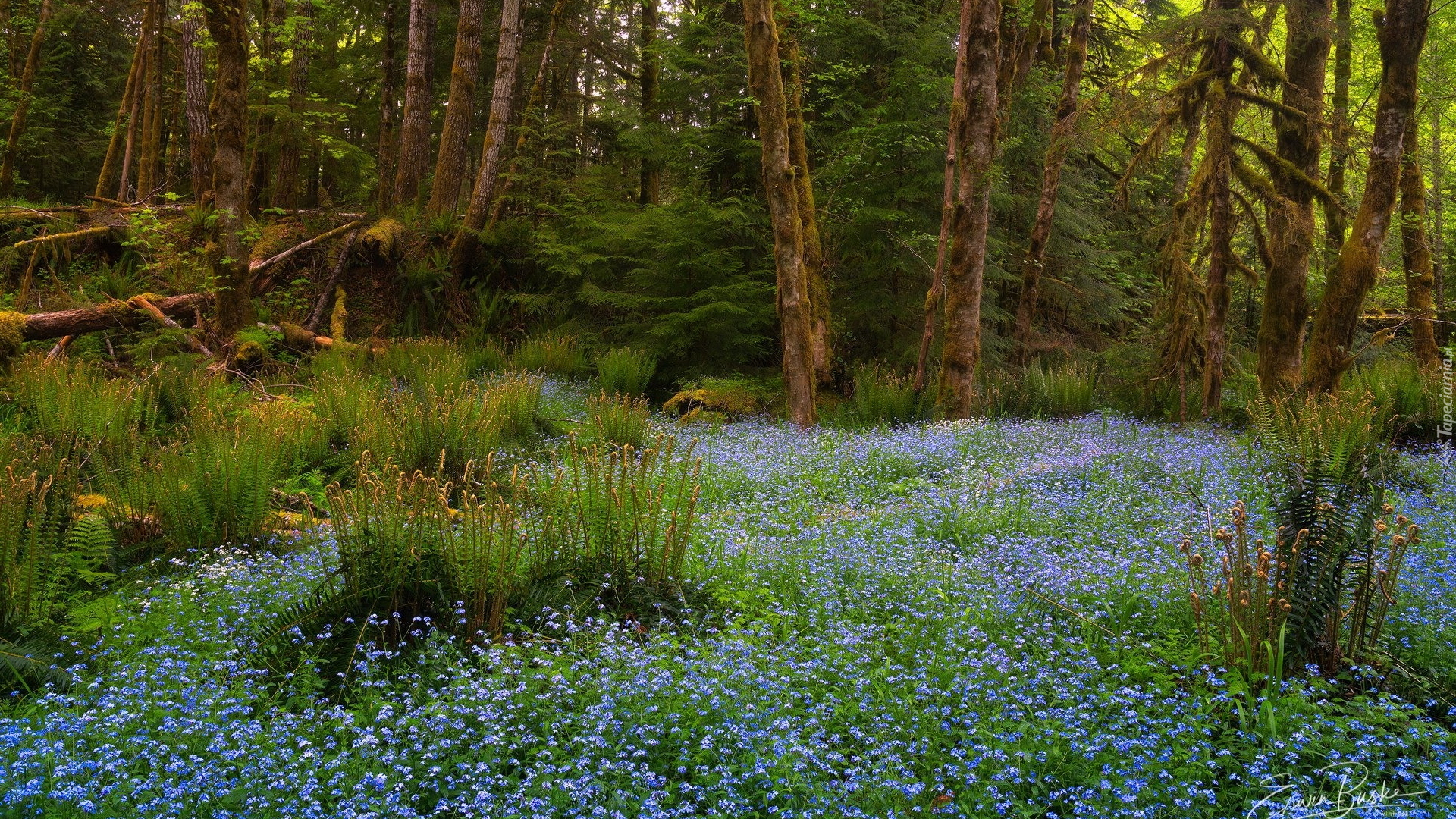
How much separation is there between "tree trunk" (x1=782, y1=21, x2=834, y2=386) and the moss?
9133mm

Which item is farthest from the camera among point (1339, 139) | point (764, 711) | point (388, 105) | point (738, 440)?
point (388, 105)

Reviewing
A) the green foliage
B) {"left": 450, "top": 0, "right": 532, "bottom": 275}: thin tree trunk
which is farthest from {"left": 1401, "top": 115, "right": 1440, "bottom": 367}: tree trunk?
{"left": 450, "top": 0, "right": 532, "bottom": 275}: thin tree trunk

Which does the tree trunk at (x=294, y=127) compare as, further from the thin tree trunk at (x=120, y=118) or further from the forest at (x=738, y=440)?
the thin tree trunk at (x=120, y=118)

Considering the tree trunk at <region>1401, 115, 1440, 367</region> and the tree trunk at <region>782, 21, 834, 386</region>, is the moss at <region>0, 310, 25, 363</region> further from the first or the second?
the tree trunk at <region>1401, 115, 1440, 367</region>

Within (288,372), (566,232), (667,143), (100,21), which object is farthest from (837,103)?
(100,21)

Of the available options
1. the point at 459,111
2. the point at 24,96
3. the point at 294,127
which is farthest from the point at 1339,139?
the point at 24,96

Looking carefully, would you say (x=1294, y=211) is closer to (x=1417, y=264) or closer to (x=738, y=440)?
(x=1417, y=264)

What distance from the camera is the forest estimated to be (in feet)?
9.48

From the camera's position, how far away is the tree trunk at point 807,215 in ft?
40.4

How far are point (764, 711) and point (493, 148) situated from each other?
14343mm

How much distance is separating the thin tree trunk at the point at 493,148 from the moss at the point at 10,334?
22.4 ft

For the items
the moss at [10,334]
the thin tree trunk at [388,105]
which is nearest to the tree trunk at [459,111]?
the thin tree trunk at [388,105]

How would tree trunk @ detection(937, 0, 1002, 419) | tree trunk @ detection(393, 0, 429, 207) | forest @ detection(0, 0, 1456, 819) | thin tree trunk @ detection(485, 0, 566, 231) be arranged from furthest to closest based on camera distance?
thin tree trunk @ detection(485, 0, 566, 231), tree trunk @ detection(393, 0, 429, 207), tree trunk @ detection(937, 0, 1002, 419), forest @ detection(0, 0, 1456, 819)

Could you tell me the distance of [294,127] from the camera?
1560 centimetres
